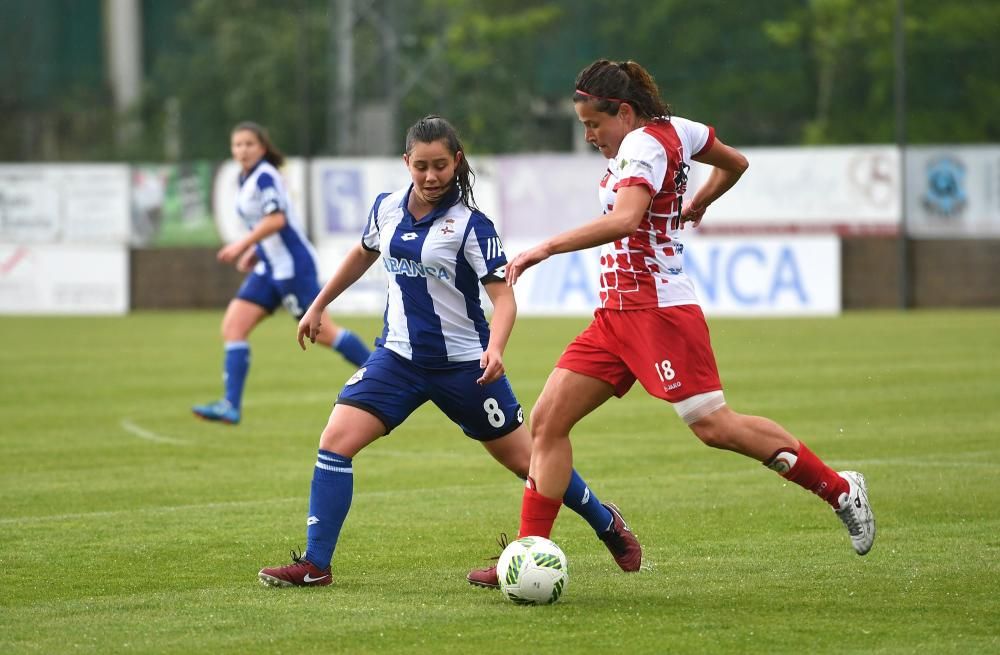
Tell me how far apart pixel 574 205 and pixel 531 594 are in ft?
74.2

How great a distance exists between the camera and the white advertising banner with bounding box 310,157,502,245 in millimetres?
29953

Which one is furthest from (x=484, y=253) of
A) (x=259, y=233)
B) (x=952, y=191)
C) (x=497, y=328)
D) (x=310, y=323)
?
(x=952, y=191)

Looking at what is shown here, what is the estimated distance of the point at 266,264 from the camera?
44.9 feet

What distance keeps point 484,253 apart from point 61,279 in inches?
973

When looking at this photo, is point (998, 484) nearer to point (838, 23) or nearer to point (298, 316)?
point (298, 316)

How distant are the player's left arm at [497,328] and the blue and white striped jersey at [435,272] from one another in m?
0.07

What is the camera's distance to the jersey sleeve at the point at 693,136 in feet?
22.3

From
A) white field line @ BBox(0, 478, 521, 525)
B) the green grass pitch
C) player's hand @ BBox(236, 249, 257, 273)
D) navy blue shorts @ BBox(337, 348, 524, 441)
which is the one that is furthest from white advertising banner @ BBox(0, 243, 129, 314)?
navy blue shorts @ BBox(337, 348, 524, 441)

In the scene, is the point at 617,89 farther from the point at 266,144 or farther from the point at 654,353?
→ the point at 266,144

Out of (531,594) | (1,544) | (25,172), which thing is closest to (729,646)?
(531,594)

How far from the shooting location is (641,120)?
6.79m

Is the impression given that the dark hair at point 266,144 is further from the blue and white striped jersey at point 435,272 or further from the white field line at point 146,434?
the blue and white striped jersey at point 435,272

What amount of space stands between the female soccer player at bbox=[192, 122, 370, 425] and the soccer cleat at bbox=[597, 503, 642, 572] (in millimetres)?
6631

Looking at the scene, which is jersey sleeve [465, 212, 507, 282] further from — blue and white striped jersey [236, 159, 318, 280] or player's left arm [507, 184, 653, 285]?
blue and white striped jersey [236, 159, 318, 280]
